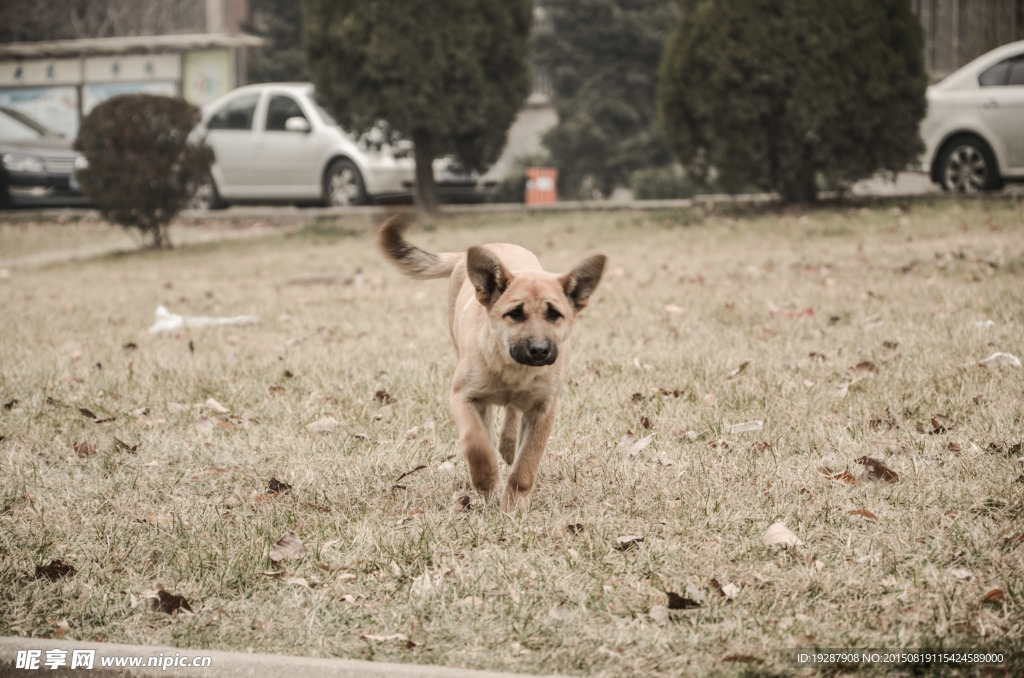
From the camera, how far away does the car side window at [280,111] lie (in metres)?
16.4

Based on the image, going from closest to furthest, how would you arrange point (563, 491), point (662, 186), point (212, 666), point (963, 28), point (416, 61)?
point (212, 666) → point (563, 491) → point (416, 61) → point (963, 28) → point (662, 186)

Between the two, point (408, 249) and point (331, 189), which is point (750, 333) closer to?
point (408, 249)

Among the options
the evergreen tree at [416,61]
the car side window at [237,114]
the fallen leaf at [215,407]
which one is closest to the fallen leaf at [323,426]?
the fallen leaf at [215,407]

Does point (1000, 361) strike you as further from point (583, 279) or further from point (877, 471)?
point (583, 279)

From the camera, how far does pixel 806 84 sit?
40.7 ft

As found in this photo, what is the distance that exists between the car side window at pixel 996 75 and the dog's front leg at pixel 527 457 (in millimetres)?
11433

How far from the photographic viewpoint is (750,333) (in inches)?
254

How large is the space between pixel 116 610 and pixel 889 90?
1185cm

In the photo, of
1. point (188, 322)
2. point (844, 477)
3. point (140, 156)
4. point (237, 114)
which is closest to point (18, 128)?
point (237, 114)

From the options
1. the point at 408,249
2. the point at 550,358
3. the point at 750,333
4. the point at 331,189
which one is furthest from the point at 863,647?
the point at 331,189

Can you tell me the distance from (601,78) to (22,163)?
13074 millimetres

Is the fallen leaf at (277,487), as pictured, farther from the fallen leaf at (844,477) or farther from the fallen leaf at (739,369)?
the fallen leaf at (739,369)

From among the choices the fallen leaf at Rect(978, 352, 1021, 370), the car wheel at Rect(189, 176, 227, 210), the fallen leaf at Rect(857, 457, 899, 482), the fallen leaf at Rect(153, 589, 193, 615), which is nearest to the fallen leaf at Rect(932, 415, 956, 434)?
the fallen leaf at Rect(857, 457, 899, 482)

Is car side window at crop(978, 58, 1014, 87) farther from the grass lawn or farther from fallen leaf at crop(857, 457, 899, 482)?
fallen leaf at crop(857, 457, 899, 482)
